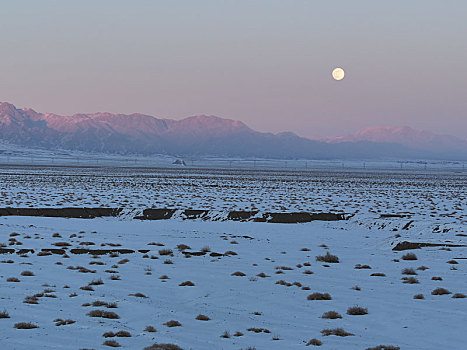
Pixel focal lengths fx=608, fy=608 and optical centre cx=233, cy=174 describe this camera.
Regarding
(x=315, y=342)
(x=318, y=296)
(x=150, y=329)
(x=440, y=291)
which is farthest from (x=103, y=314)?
(x=440, y=291)

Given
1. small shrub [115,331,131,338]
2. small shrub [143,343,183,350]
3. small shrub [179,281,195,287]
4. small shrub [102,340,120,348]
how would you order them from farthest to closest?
small shrub [179,281,195,287] → small shrub [115,331,131,338] → small shrub [102,340,120,348] → small shrub [143,343,183,350]

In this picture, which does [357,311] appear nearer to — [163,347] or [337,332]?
[337,332]

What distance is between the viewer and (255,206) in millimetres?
40219

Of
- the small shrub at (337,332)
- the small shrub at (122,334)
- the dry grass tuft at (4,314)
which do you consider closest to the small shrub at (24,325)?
the dry grass tuft at (4,314)

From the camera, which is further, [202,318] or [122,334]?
[202,318]

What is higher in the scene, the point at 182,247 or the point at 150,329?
the point at 150,329

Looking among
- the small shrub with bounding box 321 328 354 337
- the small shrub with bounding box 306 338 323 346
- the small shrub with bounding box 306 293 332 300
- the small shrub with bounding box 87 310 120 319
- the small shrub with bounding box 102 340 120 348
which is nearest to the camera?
the small shrub with bounding box 102 340 120 348

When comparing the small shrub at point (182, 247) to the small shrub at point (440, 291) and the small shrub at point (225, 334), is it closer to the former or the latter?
the small shrub at point (440, 291)

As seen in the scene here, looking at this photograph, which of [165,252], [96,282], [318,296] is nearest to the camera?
[318,296]

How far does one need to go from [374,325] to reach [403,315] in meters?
1.11

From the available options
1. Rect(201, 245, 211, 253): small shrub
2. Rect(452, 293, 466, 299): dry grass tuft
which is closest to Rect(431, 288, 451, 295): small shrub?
Rect(452, 293, 466, 299): dry grass tuft

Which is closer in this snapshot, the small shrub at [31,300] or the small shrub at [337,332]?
the small shrub at [337,332]

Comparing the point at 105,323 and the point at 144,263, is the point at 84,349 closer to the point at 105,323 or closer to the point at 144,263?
the point at 105,323

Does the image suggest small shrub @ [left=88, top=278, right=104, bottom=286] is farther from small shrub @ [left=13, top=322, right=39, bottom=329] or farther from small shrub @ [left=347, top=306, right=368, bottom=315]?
small shrub @ [left=347, top=306, right=368, bottom=315]
